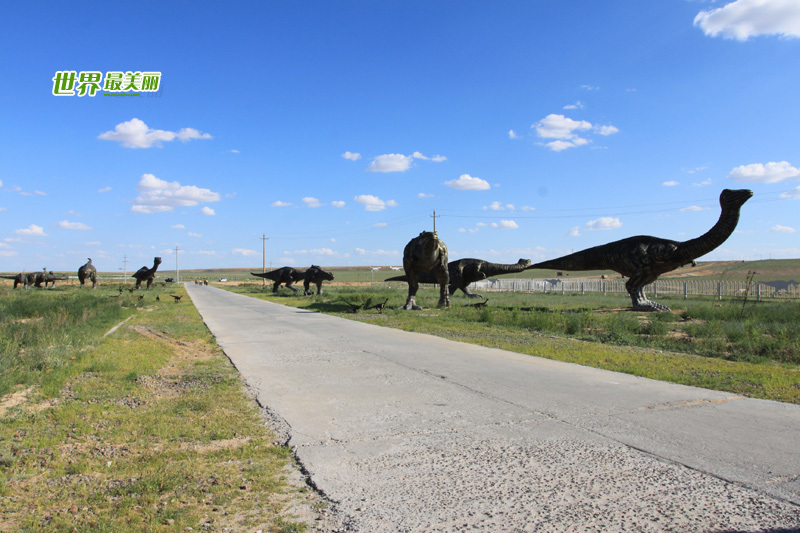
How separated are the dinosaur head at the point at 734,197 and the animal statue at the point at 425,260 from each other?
904 cm

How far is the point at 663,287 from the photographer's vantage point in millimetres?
42250

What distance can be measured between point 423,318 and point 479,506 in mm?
13564

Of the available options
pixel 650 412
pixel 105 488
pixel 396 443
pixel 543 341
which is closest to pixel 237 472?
pixel 105 488

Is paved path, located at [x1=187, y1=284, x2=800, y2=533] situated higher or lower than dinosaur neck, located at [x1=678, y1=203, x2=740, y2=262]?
lower

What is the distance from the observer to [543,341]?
449 inches

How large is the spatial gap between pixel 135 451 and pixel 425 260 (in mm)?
15919

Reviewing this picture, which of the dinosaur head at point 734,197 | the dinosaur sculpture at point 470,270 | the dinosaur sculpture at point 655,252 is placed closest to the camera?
the dinosaur head at point 734,197

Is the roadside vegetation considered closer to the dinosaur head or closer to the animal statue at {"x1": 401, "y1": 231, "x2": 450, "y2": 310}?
the animal statue at {"x1": 401, "y1": 231, "x2": 450, "y2": 310}

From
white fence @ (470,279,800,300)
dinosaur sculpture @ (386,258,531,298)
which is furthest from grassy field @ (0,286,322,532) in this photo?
white fence @ (470,279,800,300)

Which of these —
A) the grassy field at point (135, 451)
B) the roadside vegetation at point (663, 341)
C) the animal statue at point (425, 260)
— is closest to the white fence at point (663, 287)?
the animal statue at point (425, 260)

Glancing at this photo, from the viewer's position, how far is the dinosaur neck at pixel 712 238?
1645 centimetres

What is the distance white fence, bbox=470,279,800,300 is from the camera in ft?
104

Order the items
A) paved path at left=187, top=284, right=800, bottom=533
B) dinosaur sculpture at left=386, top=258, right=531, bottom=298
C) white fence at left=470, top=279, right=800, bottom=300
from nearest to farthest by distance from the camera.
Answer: paved path at left=187, top=284, right=800, bottom=533 < dinosaur sculpture at left=386, top=258, right=531, bottom=298 < white fence at left=470, top=279, right=800, bottom=300

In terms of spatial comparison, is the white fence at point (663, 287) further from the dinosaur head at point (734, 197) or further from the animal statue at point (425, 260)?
the animal statue at point (425, 260)
